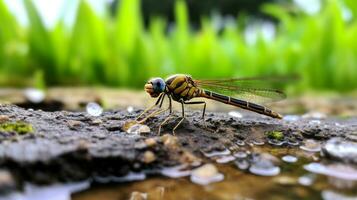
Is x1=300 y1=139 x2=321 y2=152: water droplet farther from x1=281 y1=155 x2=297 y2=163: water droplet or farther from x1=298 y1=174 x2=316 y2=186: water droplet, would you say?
x1=298 y1=174 x2=316 y2=186: water droplet

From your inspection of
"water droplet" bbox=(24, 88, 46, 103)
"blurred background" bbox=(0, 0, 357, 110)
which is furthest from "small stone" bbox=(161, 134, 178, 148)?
"blurred background" bbox=(0, 0, 357, 110)

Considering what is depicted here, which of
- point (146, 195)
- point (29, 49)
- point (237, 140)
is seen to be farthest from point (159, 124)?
point (29, 49)

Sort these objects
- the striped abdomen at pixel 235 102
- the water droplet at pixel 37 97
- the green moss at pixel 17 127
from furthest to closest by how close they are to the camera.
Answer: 1. the water droplet at pixel 37 97
2. the striped abdomen at pixel 235 102
3. the green moss at pixel 17 127

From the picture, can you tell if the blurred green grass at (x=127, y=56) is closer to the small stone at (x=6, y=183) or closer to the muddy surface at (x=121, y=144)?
the muddy surface at (x=121, y=144)

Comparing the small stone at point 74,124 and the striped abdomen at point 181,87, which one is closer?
the small stone at point 74,124

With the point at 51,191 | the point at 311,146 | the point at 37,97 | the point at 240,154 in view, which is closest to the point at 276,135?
the point at 311,146

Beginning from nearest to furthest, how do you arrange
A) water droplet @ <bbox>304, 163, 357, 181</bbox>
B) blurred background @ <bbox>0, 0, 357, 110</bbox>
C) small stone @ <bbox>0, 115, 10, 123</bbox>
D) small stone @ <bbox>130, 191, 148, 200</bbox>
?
small stone @ <bbox>130, 191, 148, 200</bbox>
water droplet @ <bbox>304, 163, 357, 181</bbox>
small stone @ <bbox>0, 115, 10, 123</bbox>
blurred background @ <bbox>0, 0, 357, 110</bbox>

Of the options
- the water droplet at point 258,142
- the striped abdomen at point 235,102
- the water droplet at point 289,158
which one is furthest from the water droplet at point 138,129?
the striped abdomen at point 235,102
